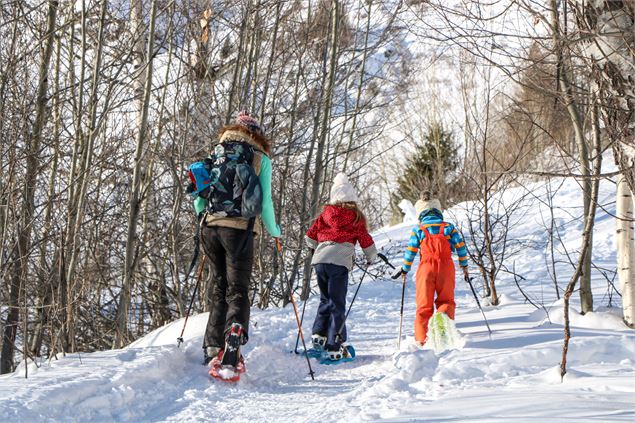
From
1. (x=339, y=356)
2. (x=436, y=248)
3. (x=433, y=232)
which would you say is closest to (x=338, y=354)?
(x=339, y=356)

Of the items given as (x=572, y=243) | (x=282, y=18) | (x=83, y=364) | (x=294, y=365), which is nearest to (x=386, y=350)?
(x=294, y=365)

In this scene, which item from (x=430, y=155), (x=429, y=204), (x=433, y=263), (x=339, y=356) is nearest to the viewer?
(x=339, y=356)

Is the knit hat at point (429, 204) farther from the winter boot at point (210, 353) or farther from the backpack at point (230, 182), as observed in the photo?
the winter boot at point (210, 353)

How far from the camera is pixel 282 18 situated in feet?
28.1

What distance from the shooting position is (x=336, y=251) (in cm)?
577

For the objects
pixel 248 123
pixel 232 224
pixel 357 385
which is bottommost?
pixel 357 385

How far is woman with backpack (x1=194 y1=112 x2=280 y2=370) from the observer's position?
15.6ft

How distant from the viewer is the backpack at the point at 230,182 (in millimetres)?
4746

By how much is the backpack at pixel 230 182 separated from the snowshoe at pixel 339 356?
1.50 meters

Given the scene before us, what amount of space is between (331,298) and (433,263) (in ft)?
3.26

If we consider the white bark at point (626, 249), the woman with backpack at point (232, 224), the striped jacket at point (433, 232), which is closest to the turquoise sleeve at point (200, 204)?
the woman with backpack at point (232, 224)

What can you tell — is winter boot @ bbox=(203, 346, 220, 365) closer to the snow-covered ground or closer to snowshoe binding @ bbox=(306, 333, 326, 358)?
the snow-covered ground

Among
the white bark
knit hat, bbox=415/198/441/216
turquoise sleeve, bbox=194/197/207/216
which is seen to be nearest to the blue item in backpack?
turquoise sleeve, bbox=194/197/207/216

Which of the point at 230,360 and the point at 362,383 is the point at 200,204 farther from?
the point at 362,383
